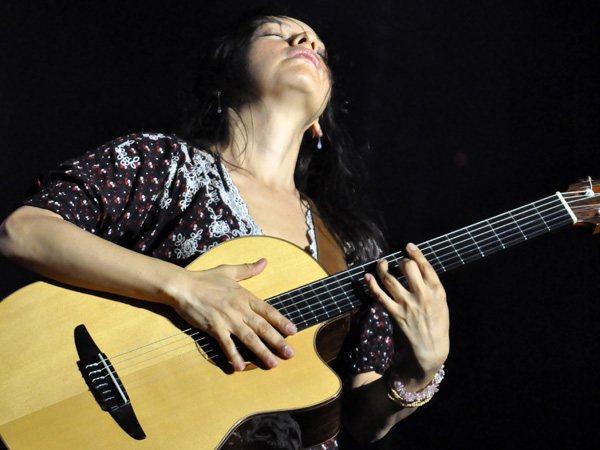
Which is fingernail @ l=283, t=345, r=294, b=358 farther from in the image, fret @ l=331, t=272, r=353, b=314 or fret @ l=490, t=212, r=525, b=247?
fret @ l=490, t=212, r=525, b=247

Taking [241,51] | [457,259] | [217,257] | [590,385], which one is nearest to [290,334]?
[217,257]

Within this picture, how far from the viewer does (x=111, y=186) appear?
4.62 feet

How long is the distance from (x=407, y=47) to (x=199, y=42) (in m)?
0.81

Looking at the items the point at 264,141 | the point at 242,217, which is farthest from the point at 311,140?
the point at 242,217

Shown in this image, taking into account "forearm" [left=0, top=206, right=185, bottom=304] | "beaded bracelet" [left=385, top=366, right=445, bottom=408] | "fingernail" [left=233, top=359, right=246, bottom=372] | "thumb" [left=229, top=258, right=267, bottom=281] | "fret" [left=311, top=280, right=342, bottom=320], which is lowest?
"beaded bracelet" [left=385, top=366, right=445, bottom=408]

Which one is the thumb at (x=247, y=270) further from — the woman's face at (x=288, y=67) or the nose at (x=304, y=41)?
the nose at (x=304, y=41)

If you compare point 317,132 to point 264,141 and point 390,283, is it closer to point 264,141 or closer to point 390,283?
point 264,141

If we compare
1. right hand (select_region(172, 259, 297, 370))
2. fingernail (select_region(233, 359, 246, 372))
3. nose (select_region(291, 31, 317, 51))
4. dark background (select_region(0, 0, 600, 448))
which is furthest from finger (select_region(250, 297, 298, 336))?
dark background (select_region(0, 0, 600, 448))

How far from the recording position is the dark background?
210 cm

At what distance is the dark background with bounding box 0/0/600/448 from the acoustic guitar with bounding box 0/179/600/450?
942mm

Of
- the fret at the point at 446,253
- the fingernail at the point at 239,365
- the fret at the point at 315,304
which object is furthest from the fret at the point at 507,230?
the fingernail at the point at 239,365

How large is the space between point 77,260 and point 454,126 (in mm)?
1585

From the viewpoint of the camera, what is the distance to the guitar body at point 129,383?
114 centimetres

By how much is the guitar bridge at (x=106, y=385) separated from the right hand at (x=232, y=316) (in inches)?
7.0
